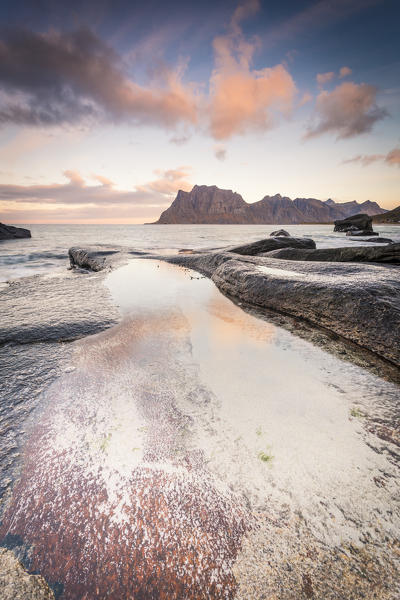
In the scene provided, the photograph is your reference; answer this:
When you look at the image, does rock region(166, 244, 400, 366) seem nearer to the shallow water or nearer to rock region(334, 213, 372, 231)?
the shallow water

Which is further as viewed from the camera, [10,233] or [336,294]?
[10,233]

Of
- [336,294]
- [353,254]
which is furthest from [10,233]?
[336,294]

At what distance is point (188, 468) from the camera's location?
1710 mm

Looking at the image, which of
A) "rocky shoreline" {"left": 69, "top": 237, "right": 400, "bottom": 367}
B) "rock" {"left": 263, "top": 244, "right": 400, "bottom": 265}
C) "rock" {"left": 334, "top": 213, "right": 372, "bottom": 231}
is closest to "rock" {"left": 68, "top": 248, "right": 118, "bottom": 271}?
"rocky shoreline" {"left": 69, "top": 237, "right": 400, "bottom": 367}

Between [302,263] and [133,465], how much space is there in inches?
265

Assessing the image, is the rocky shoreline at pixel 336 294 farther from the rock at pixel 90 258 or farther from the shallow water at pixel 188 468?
the rock at pixel 90 258

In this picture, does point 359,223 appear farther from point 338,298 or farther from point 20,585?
point 20,585

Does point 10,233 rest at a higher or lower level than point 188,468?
higher

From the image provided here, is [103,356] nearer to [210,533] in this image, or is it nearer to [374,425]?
[210,533]

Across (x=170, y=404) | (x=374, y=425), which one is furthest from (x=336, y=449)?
(x=170, y=404)

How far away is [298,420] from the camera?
2.10 m

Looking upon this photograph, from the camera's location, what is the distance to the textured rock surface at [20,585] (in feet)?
3.63

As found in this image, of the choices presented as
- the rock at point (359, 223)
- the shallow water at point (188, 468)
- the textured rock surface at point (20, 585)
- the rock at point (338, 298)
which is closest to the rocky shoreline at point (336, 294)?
the rock at point (338, 298)

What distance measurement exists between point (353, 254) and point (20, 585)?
10.8 metres
